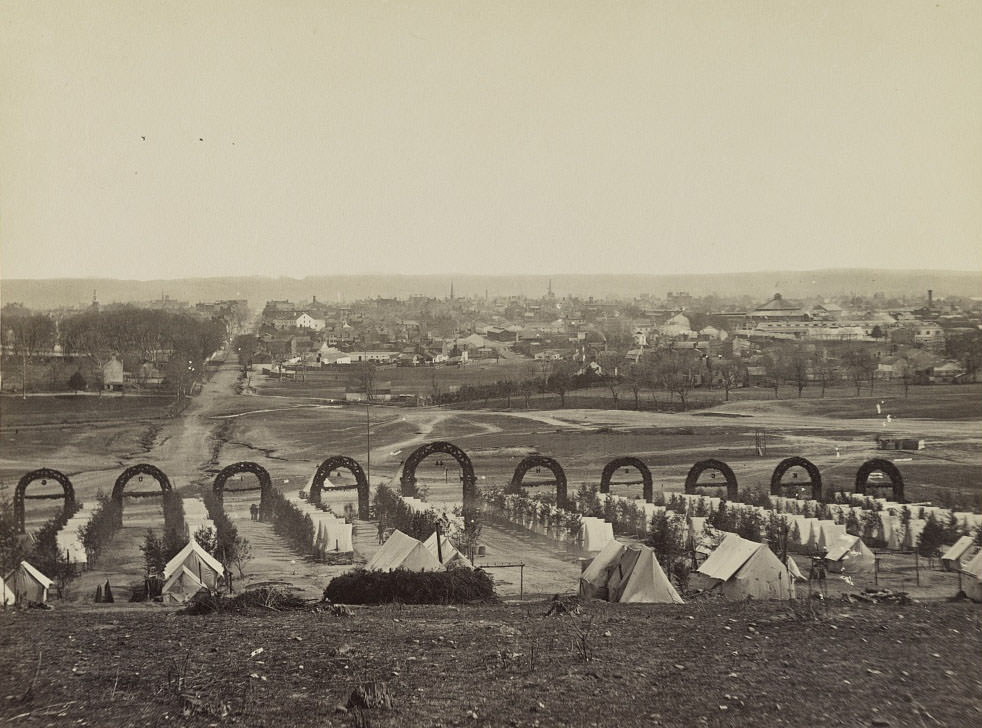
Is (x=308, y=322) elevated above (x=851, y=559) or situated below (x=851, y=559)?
above

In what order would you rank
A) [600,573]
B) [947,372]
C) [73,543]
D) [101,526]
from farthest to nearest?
[947,372] < [101,526] < [73,543] < [600,573]

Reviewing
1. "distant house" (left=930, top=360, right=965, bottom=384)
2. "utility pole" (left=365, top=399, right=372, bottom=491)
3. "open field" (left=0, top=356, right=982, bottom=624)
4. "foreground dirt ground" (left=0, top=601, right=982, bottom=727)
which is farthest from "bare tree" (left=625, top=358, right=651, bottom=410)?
"foreground dirt ground" (left=0, top=601, right=982, bottom=727)

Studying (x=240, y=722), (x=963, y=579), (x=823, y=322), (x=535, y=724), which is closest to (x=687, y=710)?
(x=535, y=724)

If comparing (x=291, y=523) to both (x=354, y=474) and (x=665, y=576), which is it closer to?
(x=354, y=474)

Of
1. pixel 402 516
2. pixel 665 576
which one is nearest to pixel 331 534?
pixel 402 516

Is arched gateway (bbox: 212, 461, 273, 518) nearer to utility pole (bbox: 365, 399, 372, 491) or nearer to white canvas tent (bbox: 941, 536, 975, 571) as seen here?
utility pole (bbox: 365, 399, 372, 491)
